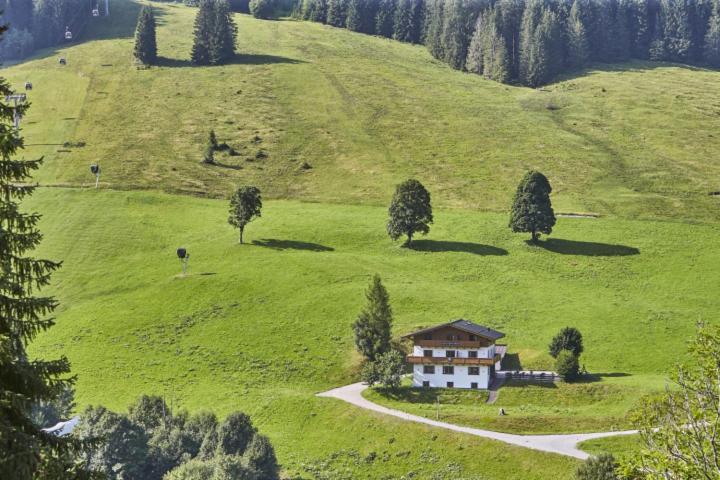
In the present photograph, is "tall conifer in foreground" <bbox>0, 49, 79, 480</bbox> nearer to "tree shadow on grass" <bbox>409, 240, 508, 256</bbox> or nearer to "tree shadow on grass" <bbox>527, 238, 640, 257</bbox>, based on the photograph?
"tree shadow on grass" <bbox>409, 240, 508, 256</bbox>

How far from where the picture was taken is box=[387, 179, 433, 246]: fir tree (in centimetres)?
13112

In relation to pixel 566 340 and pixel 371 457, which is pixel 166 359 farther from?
pixel 566 340

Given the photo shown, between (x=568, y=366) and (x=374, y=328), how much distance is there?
849 inches

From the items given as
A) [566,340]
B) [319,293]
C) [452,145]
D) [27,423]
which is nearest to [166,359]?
[319,293]

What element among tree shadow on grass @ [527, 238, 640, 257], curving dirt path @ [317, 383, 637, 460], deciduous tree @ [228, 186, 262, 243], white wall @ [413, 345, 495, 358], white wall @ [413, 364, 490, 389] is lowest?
white wall @ [413, 364, 490, 389]

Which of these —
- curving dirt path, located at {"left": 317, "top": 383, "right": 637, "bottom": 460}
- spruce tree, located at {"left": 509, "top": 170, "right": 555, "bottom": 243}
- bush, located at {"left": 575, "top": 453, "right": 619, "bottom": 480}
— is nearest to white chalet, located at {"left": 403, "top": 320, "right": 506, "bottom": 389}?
curving dirt path, located at {"left": 317, "top": 383, "right": 637, "bottom": 460}

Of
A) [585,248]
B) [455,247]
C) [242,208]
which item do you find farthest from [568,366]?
[242,208]

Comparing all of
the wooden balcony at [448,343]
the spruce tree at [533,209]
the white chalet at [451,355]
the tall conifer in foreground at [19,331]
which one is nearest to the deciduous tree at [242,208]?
the spruce tree at [533,209]

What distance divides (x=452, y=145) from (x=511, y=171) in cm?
2066

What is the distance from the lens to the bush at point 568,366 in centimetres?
8819

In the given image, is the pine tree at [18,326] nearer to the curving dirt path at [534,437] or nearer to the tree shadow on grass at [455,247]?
the curving dirt path at [534,437]

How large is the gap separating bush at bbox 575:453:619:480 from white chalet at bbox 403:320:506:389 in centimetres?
3363

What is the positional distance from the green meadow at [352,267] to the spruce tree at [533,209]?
2.69 meters

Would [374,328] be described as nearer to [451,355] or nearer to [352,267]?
[451,355]
